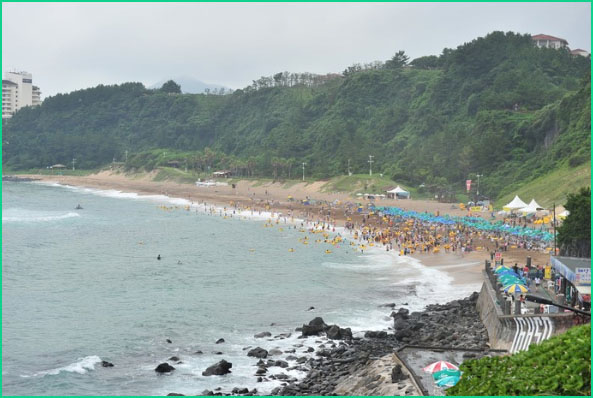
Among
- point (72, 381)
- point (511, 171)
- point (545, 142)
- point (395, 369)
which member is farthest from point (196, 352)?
point (545, 142)

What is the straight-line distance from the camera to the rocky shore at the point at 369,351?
1917cm

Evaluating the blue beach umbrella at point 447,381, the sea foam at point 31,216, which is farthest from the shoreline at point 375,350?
the sea foam at point 31,216

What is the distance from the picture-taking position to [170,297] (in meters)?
34.0

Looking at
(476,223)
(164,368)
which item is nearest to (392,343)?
(164,368)

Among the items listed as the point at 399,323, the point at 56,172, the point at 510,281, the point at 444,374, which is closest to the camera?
the point at 444,374

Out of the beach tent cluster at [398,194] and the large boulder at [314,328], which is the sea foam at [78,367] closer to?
the large boulder at [314,328]

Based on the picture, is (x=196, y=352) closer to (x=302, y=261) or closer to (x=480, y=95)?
(x=302, y=261)

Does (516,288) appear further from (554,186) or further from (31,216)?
(31,216)

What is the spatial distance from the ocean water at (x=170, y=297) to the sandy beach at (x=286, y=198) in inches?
81.8

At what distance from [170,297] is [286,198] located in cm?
5339

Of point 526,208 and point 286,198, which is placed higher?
point 526,208

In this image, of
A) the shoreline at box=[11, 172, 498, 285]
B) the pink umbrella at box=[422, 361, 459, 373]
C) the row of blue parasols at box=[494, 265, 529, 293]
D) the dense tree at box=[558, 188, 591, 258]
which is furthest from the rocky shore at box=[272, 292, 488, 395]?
the shoreline at box=[11, 172, 498, 285]

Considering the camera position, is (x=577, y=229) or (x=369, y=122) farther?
(x=369, y=122)

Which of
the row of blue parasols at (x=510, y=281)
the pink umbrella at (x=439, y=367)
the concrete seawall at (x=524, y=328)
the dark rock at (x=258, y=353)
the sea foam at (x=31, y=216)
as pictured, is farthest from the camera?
the sea foam at (x=31, y=216)
